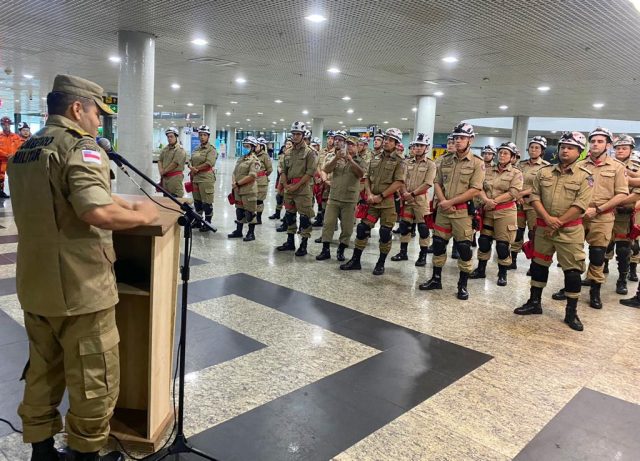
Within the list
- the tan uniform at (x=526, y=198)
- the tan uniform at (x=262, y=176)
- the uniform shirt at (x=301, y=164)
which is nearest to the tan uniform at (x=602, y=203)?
the tan uniform at (x=526, y=198)

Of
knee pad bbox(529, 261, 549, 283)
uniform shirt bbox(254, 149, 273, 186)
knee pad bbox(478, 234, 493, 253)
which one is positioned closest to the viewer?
knee pad bbox(529, 261, 549, 283)

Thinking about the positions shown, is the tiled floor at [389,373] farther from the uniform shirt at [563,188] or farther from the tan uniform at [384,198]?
the uniform shirt at [563,188]

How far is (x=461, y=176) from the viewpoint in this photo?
5.40 metres

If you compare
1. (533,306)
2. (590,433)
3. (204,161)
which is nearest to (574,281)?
(533,306)

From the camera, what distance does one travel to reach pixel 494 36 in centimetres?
667

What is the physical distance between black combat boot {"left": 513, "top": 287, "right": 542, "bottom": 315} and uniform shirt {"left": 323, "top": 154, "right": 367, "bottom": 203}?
269 cm

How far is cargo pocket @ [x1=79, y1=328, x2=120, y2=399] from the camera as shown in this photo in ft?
6.28

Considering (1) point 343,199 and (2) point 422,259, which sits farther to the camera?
(2) point 422,259

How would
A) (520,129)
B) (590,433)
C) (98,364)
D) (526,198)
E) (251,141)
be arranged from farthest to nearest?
(520,129)
(251,141)
(526,198)
(590,433)
(98,364)

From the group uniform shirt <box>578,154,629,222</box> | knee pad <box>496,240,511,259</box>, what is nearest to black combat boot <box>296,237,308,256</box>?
knee pad <box>496,240,511,259</box>

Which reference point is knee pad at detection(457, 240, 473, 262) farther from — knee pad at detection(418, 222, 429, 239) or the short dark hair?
the short dark hair

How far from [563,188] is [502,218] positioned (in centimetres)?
162

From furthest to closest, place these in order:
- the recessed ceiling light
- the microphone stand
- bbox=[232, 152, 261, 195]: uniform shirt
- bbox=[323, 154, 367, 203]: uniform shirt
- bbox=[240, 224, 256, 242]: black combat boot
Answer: bbox=[232, 152, 261, 195]: uniform shirt, bbox=[240, 224, 256, 242]: black combat boot, bbox=[323, 154, 367, 203]: uniform shirt, the recessed ceiling light, the microphone stand

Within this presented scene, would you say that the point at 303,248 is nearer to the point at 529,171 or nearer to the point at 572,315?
the point at 529,171
